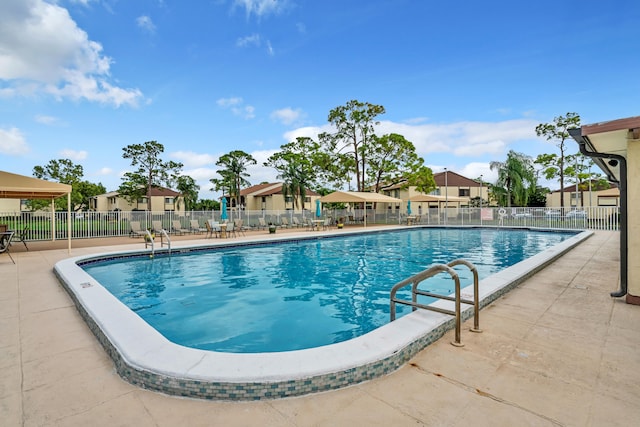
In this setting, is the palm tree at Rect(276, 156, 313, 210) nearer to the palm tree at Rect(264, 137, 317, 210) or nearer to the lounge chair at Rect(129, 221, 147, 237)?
the palm tree at Rect(264, 137, 317, 210)

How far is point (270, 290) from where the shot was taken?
Answer: 6816 mm

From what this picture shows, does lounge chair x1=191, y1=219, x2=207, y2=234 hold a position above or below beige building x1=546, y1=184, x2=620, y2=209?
below

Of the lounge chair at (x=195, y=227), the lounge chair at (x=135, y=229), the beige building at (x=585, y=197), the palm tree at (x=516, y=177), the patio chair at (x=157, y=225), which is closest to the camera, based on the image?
the lounge chair at (x=135, y=229)

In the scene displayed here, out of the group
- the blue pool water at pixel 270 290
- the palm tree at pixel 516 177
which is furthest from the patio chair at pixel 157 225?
the palm tree at pixel 516 177

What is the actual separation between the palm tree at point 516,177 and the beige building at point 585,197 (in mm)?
7253

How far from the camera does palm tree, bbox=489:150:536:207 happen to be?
32.0 m

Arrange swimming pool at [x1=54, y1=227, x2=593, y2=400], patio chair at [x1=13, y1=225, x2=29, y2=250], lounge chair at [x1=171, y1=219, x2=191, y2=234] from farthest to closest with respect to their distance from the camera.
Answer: lounge chair at [x1=171, y1=219, x2=191, y2=234] < patio chair at [x1=13, y1=225, x2=29, y2=250] < swimming pool at [x1=54, y1=227, x2=593, y2=400]

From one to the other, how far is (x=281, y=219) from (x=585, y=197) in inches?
1682

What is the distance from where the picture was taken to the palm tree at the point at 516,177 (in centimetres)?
3200

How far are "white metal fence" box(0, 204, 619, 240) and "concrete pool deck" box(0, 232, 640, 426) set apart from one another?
1241cm

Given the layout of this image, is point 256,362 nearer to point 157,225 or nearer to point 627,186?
point 627,186

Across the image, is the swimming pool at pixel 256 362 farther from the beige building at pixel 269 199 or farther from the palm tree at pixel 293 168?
the beige building at pixel 269 199

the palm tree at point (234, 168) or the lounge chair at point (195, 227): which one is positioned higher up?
the palm tree at point (234, 168)

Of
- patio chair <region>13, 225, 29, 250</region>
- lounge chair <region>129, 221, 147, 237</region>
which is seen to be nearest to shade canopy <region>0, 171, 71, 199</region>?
patio chair <region>13, 225, 29, 250</region>
